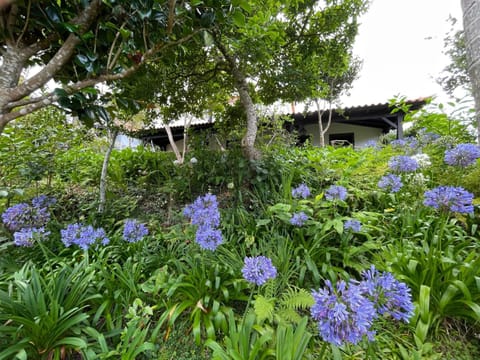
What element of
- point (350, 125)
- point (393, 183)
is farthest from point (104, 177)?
point (350, 125)

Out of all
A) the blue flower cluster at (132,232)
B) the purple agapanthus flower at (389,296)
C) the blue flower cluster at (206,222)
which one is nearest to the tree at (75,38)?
the blue flower cluster at (132,232)

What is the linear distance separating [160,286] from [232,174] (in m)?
1.62

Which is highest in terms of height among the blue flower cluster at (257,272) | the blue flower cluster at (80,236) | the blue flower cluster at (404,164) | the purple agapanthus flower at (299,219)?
the blue flower cluster at (404,164)

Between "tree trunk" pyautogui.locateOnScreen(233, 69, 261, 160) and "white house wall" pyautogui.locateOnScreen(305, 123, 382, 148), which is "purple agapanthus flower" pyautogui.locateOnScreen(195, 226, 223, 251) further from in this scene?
"white house wall" pyautogui.locateOnScreen(305, 123, 382, 148)

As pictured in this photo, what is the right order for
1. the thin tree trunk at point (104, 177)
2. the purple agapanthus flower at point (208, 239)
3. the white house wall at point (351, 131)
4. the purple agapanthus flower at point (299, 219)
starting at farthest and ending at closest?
1. the white house wall at point (351, 131)
2. the thin tree trunk at point (104, 177)
3. the purple agapanthus flower at point (299, 219)
4. the purple agapanthus flower at point (208, 239)

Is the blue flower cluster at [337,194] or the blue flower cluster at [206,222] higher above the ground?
the blue flower cluster at [206,222]

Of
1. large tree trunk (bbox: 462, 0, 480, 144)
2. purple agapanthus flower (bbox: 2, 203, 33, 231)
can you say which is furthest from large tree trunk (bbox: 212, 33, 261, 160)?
purple agapanthus flower (bbox: 2, 203, 33, 231)

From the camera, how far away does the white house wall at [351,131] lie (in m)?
8.38

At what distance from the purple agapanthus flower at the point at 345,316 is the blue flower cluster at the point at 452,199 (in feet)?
3.24

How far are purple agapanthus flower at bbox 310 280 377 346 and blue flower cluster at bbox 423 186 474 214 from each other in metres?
0.99

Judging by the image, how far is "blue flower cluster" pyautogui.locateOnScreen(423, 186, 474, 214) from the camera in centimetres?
122

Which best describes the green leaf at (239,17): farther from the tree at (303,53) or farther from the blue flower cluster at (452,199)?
the blue flower cluster at (452,199)

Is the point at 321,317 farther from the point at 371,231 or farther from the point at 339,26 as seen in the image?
the point at 339,26

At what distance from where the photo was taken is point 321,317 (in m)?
0.73
